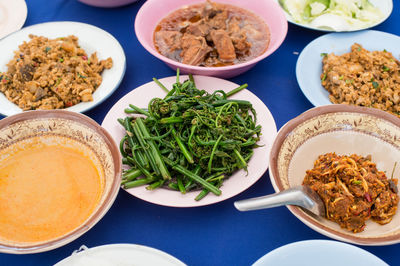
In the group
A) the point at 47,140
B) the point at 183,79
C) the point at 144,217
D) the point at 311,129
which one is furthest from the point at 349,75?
the point at 47,140

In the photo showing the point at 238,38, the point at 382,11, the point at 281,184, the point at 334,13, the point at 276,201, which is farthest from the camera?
the point at 382,11

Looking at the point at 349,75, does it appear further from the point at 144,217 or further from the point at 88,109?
the point at 88,109

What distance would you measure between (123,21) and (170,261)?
2432 mm

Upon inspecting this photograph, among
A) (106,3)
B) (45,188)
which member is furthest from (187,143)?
(106,3)

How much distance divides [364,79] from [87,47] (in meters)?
2.14

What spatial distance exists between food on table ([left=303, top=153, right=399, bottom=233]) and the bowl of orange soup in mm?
1013

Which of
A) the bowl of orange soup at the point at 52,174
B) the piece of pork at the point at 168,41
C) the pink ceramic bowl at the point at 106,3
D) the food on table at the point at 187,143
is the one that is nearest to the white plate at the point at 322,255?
the food on table at the point at 187,143

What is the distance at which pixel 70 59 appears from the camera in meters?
2.32

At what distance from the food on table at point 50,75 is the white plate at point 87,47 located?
0.17ft

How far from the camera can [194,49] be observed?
2295 millimetres

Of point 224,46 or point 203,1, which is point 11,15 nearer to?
point 203,1

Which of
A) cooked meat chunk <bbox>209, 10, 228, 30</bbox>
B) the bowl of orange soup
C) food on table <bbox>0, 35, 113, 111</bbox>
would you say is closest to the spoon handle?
the bowl of orange soup

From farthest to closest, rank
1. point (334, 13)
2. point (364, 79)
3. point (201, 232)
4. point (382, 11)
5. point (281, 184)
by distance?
1. point (382, 11)
2. point (334, 13)
3. point (364, 79)
4. point (201, 232)
5. point (281, 184)

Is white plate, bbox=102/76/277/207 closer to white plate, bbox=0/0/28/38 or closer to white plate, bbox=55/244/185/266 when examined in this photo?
white plate, bbox=55/244/185/266
